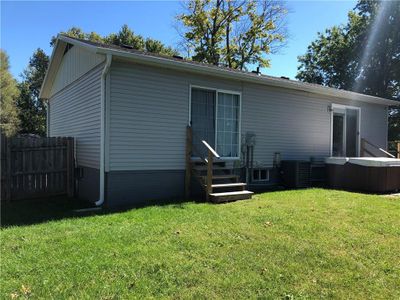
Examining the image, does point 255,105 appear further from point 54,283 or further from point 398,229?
point 54,283

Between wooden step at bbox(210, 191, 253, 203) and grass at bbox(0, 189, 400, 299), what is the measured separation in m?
0.95

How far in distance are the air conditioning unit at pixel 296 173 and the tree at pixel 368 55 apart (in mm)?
19717

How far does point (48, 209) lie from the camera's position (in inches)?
288

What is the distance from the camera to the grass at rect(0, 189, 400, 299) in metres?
3.48

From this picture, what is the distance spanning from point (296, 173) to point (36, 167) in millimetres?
7072

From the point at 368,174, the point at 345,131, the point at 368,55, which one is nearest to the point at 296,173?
the point at 368,174

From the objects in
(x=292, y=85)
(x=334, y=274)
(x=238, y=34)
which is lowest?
(x=334, y=274)

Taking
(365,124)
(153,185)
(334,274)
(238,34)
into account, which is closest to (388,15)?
(238,34)

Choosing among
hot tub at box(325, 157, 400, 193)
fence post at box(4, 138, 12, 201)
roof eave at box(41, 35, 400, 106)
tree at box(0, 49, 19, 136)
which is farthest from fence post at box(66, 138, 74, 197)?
tree at box(0, 49, 19, 136)

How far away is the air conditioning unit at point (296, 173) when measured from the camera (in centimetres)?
1049

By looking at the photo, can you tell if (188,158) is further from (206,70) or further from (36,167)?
(36,167)

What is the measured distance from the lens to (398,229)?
559 cm

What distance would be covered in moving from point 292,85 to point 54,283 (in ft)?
29.1

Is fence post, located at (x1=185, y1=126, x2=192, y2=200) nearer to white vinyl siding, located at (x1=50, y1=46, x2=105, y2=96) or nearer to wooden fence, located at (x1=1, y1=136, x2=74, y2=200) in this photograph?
white vinyl siding, located at (x1=50, y1=46, x2=105, y2=96)
